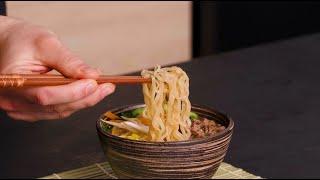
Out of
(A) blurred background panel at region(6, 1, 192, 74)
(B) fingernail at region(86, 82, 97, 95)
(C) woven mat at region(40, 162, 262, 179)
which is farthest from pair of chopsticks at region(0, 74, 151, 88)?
(A) blurred background panel at region(6, 1, 192, 74)

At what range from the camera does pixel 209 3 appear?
3252 mm

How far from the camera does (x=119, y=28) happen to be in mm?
3033

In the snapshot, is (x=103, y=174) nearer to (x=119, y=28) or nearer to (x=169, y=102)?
(x=169, y=102)

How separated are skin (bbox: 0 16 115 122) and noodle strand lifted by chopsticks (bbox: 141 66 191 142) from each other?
7 cm

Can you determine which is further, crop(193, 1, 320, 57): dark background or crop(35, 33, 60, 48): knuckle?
crop(193, 1, 320, 57): dark background

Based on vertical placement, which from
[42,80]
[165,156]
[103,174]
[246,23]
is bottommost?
[246,23]

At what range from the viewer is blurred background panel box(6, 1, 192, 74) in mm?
2775

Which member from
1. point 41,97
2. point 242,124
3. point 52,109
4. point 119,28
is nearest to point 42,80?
point 41,97

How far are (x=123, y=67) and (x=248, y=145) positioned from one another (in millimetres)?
1987

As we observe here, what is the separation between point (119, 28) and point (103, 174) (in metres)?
1.99

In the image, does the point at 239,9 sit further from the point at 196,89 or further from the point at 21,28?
the point at 21,28

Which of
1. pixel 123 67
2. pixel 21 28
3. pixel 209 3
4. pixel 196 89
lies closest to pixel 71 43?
pixel 123 67

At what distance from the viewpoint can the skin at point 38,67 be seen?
0.98 metres

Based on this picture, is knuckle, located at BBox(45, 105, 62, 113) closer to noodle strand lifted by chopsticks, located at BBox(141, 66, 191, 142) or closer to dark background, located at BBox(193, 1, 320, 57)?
noodle strand lifted by chopsticks, located at BBox(141, 66, 191, 142)
